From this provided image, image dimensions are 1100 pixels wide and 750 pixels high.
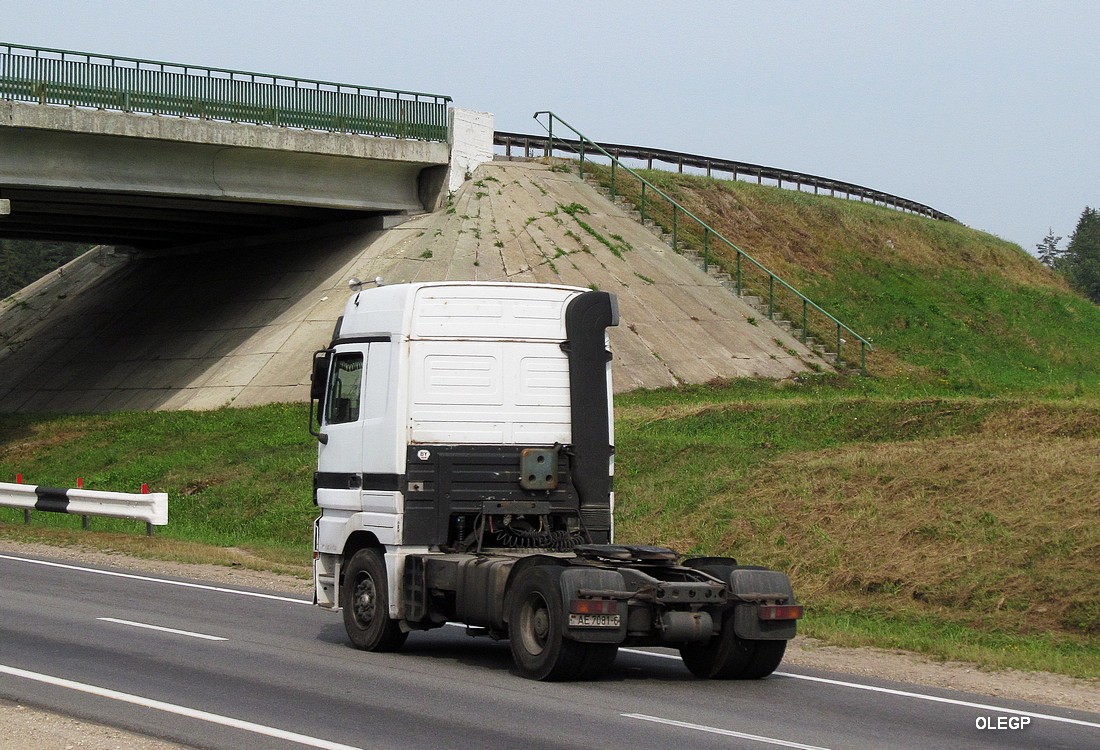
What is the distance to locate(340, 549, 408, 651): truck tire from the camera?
12430mm

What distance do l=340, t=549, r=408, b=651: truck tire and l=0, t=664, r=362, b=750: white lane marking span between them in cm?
283

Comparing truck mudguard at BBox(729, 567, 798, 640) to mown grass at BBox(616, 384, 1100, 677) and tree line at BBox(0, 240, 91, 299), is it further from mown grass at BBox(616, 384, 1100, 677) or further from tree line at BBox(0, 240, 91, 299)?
tree line at BBox(0, 240, 91, 299)

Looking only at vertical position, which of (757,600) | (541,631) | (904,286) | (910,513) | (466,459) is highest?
(904,286)

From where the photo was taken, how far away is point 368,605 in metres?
12.7

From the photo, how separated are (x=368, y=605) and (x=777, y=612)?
388cm

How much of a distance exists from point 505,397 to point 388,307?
4.46 ft

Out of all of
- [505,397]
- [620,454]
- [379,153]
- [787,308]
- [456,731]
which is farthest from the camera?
[787,308]

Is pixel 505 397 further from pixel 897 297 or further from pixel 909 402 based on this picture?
pixel 897 297

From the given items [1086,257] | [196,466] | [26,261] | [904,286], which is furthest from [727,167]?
[1086,257]

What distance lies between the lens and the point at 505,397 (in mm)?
12641

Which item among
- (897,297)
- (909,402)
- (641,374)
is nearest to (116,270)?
(641,374)

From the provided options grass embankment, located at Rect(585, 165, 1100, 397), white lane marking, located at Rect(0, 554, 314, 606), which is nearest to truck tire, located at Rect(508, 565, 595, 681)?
white lane marking, located at Rect(0, 554, 314, 606)

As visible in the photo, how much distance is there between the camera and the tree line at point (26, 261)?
320ft

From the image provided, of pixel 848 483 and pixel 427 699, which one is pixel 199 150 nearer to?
pixel 848 483
